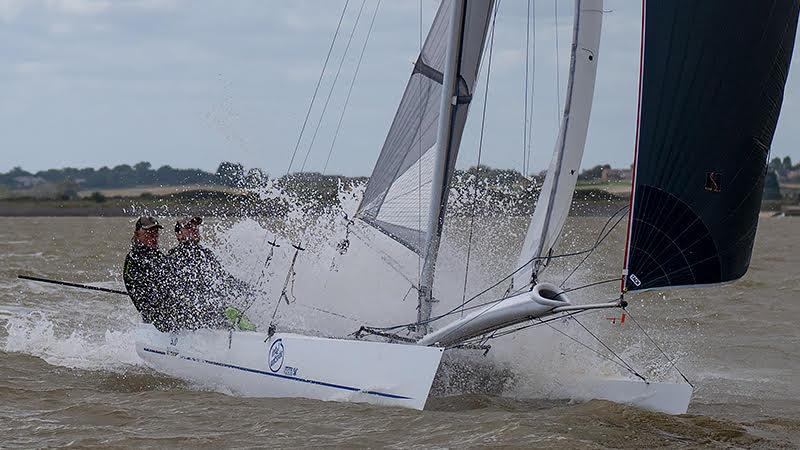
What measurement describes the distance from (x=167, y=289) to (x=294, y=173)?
1.61 metres

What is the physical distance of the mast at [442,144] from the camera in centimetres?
848

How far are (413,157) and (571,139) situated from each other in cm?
197

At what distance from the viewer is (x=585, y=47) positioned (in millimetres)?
8039

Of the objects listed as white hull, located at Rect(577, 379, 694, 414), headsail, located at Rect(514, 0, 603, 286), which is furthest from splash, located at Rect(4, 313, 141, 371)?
white hull, located at Rect(577, 379, 694, 414)

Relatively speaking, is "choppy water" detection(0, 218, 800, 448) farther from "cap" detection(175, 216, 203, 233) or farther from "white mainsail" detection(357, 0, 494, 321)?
"cap" detection(175, 216, 203, 233)

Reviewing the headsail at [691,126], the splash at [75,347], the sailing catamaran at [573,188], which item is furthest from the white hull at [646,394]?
the splash at [75,347]

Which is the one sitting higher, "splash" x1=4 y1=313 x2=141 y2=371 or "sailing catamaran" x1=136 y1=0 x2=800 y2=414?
"sailing catamaran" x1=136 y1=0 x2=800 y2=414

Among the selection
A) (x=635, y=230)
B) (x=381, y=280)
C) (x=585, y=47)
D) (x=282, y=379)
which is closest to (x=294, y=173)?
(x=381, y=280)

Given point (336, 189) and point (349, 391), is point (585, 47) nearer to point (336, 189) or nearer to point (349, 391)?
point (349, 391)

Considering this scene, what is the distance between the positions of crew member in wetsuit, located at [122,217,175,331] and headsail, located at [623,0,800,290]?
4.53m

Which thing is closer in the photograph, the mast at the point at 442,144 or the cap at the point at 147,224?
the mast at the point at 442,144

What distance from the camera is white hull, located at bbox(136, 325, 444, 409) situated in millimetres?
7742

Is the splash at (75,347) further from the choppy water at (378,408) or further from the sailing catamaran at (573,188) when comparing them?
the sailing catamaran at (573,188)

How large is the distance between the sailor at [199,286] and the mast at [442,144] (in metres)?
1.55
